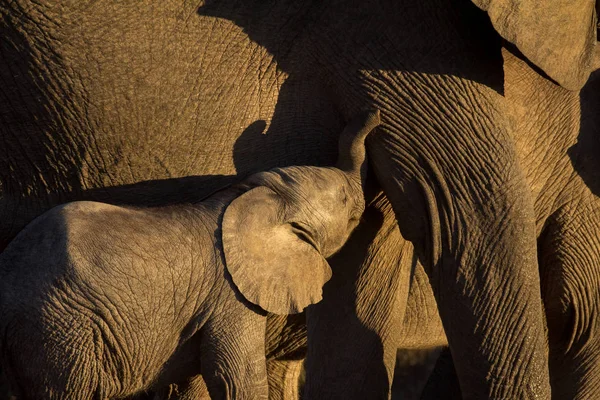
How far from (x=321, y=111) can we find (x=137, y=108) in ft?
1.76

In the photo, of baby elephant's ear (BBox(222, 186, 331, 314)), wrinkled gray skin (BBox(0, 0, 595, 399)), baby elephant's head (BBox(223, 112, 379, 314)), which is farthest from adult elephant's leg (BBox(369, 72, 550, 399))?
baby elephant's ear (BBox(222, 186, 331, 314))

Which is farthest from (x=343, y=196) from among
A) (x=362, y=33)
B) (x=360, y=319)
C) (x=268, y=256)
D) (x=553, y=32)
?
(x=553, y=32)

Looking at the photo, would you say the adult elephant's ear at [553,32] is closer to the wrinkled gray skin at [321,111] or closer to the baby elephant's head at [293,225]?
the wrinkled gray skin at [321,111]

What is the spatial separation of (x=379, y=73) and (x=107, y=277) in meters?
1.02

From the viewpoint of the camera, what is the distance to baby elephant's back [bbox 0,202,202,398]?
4.25 m

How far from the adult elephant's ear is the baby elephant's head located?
0.45 metres

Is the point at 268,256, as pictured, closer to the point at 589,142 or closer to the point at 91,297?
the point at 91,297

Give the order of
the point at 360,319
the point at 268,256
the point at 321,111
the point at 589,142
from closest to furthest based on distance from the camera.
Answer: the point at 268,256 < the point at 321,111 < the point at 589,142 < the point at 360,319

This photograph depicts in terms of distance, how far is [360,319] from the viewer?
17.1ft

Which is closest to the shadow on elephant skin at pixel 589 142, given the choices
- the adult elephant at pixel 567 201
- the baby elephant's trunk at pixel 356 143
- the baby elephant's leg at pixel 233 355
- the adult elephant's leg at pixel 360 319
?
the adult elephant at pixel 567 201

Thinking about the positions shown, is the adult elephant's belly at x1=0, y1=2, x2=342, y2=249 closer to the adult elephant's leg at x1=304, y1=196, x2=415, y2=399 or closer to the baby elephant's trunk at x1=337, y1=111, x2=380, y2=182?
the baby elephant's trunk at x1=337, y1=111, x2=380, y2=182

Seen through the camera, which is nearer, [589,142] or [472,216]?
[472,216]

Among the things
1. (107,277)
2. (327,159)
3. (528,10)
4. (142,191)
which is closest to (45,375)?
(107,277)

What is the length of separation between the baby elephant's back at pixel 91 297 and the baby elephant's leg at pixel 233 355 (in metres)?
0.10
